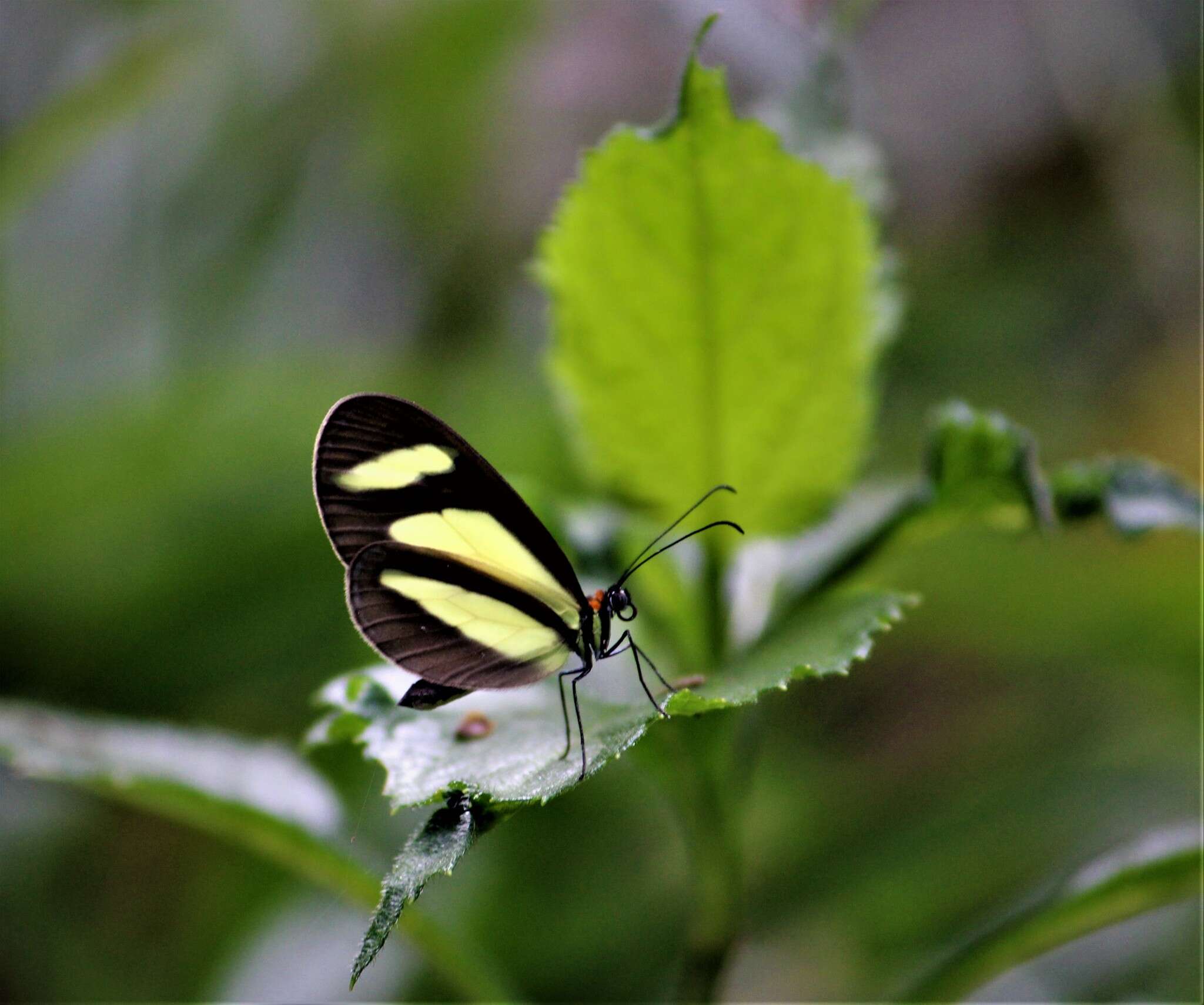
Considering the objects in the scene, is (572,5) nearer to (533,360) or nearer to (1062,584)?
(533,360)

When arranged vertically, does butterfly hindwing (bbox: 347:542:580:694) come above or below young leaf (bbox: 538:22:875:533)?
below

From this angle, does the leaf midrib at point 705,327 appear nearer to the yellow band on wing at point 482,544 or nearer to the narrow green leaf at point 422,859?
the yellow band on wing at point 482,544

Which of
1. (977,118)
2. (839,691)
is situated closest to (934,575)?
(839,691)

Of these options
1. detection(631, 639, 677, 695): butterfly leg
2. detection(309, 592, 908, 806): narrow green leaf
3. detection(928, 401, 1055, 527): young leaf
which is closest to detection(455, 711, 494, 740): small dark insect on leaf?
detection(309, 592, 908, 806): narrow green leaf

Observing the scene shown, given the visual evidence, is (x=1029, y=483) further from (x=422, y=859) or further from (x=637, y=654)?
(x=422, y=859)

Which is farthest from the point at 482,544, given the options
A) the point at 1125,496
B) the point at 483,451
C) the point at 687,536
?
the point at 483,451

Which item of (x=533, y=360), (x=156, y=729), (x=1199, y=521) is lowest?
(x=156, y=729)

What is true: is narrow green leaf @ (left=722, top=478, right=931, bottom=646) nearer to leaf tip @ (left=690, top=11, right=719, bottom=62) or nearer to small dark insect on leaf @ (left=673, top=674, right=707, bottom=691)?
small dark insect on leaf @ (left=673, top=674, right=707, bottom=691)
